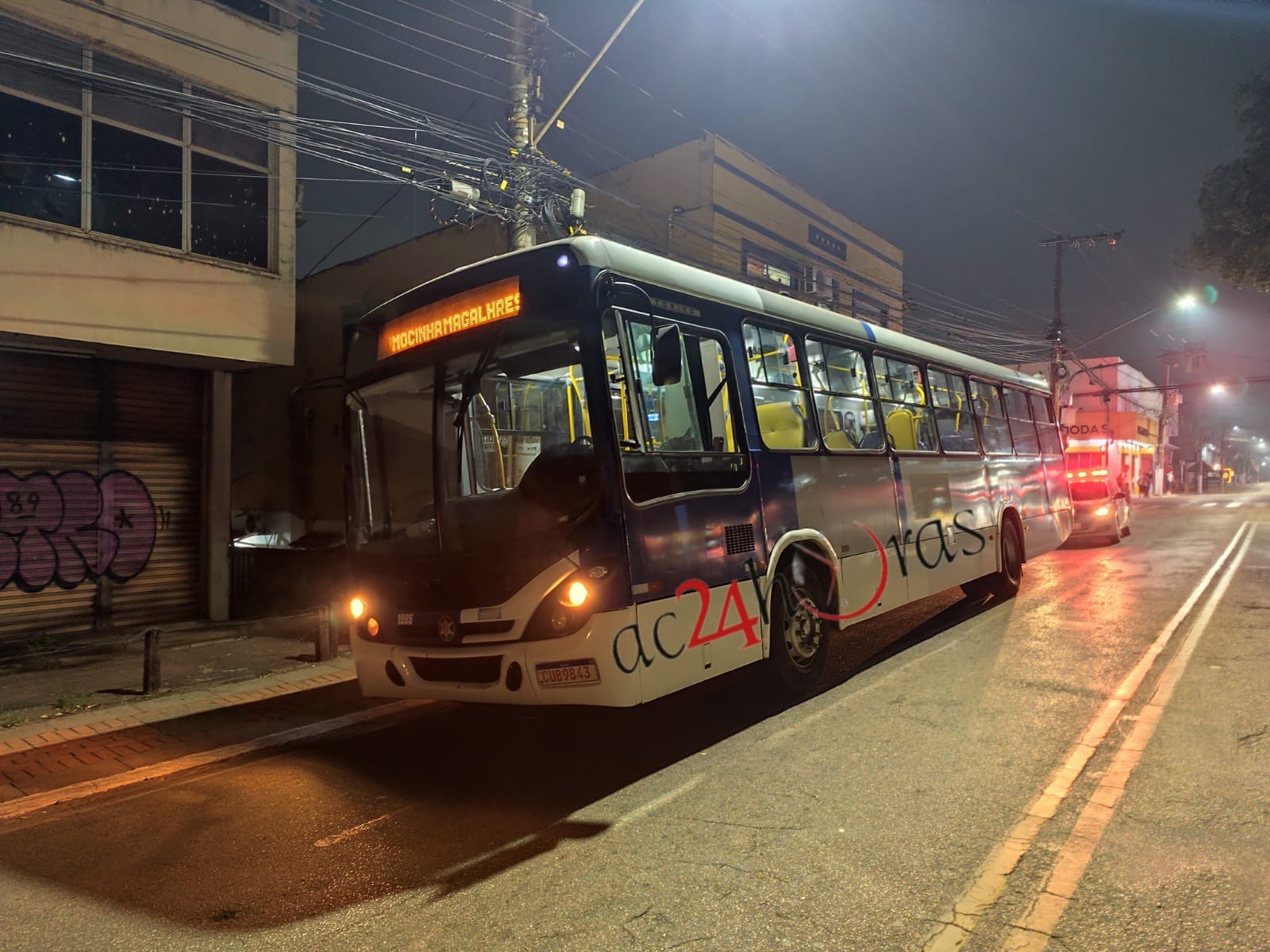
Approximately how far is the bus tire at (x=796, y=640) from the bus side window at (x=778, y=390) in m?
1.10

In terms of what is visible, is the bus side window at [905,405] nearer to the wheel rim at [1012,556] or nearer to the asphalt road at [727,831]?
the asphalt road at [727,831]

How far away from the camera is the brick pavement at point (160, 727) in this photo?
5.56 m

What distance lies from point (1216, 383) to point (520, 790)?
3681cm

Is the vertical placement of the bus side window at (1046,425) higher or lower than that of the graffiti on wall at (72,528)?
higher

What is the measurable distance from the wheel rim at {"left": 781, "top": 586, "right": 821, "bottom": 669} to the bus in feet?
0.09

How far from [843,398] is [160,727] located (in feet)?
20.8

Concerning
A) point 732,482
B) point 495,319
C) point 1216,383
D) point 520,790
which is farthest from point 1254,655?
point 1216,383

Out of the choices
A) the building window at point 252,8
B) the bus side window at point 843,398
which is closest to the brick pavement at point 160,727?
the bus side window at point 843,398

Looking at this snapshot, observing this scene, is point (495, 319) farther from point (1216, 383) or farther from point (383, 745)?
point (1216, 383)

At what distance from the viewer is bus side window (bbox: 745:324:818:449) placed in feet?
19.9

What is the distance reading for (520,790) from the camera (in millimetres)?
4750

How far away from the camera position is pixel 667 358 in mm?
4809

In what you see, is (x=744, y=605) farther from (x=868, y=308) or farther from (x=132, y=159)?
(x=868, y=308)

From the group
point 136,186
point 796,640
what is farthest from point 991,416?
point 136,186
